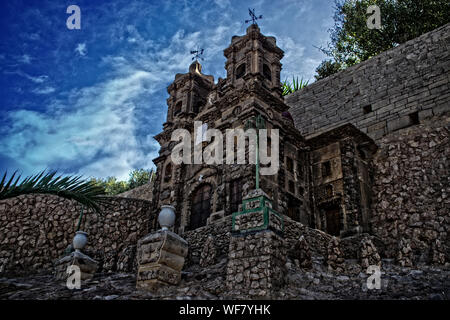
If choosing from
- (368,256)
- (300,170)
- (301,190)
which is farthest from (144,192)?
(368,256)

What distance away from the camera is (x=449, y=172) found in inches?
538

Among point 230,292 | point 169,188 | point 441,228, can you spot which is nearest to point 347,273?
point 230,292

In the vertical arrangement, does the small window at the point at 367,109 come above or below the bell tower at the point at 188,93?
below

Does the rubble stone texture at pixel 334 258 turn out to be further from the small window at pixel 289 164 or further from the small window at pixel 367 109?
the small window at pixel 367 109

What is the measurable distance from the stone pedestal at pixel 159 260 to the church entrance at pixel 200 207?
19.5ft

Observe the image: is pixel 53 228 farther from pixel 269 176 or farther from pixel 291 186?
pixel 291 186

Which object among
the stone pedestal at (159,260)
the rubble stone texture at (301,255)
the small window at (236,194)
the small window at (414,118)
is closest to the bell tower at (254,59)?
the small window at (236,194)

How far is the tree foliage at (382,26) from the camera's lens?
23.5 m

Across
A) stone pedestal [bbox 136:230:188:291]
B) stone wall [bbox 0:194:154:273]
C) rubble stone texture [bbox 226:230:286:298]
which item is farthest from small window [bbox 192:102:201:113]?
rubble stone texture [bbox 226:230:286:298]

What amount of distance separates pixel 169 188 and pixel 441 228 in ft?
36.2

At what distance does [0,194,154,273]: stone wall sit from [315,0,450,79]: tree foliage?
728 inches

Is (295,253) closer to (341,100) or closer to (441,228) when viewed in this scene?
(441,228)

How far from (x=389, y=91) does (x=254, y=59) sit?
21.2 ft
